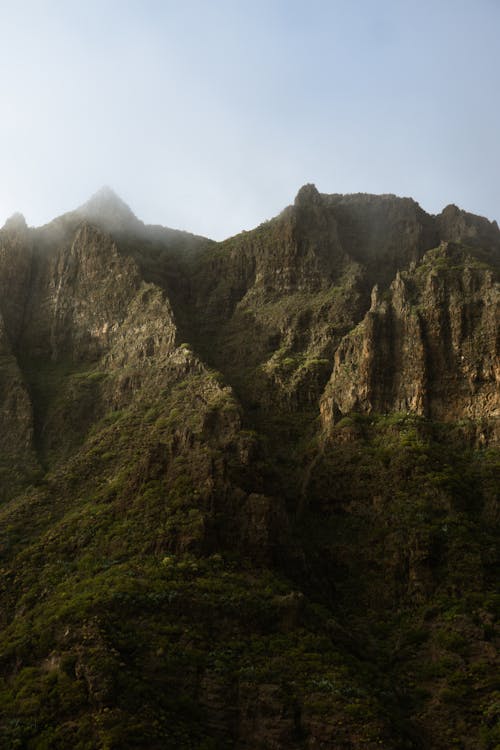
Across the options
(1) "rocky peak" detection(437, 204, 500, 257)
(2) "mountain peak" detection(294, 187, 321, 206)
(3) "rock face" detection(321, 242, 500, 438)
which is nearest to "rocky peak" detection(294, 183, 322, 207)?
(2) "mountain peak" detection(294, 187, 321, 206)

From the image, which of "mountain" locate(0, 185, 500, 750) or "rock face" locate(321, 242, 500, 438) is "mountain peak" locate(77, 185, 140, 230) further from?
"rock face" locate(321, 242, 500, 438)

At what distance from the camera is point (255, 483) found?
7125 centimetres

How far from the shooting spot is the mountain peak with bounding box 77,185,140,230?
4985 inches

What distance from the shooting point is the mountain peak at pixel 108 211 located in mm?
126625

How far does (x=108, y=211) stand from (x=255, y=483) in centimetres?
7190

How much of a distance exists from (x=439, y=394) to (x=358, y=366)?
30.3 ft

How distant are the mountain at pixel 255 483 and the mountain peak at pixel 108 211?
1.81 m

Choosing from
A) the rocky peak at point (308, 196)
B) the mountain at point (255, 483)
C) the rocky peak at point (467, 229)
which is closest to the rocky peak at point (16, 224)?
the mountain at point (255, 483)

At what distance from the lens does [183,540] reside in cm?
6531

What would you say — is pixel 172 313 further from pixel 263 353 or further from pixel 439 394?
pixel 439 394

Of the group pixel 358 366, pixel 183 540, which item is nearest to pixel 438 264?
pixel 358 366

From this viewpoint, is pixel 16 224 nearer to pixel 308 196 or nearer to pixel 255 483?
pixel 308 196

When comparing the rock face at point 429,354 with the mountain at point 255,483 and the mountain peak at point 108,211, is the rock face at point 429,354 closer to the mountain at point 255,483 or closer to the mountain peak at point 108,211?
the mountain at point 255,483

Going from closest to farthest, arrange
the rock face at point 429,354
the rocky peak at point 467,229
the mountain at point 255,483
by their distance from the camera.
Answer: the mountain at point 255,483
the rock face at point 429,354
the rocky peak at point 467,229
